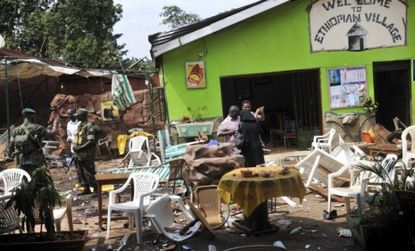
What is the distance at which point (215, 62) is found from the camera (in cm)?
1387

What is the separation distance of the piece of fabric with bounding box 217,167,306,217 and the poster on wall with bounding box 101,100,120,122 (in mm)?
11829

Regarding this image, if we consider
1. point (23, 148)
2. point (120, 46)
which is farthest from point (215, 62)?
point (120, 46)

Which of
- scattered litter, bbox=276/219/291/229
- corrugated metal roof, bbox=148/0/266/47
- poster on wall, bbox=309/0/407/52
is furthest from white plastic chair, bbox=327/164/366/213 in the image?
poster on wall, bbox=309/0/407/52

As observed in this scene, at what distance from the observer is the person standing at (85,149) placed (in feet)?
34.6

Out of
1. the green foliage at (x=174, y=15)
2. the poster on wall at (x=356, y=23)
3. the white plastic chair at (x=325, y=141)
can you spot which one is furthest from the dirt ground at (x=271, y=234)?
the green foliage at (x=174, y=15)

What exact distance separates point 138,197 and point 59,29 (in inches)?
932

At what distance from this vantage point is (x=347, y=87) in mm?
14203

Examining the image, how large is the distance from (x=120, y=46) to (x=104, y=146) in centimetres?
1954

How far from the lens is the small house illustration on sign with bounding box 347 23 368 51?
1412cm

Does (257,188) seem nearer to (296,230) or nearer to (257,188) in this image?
(257,188)

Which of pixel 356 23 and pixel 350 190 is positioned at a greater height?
pixel 356 23

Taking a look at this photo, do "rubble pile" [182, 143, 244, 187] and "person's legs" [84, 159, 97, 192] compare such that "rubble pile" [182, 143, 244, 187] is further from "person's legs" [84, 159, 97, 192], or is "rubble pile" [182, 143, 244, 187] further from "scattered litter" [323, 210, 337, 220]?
"person's legs" [84, 159, 97, 192]

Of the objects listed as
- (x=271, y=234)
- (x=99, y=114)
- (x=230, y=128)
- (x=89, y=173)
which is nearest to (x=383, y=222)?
(x=271, y=234)

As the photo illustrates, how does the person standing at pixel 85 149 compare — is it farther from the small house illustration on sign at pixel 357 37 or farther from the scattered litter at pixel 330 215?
the small house illustration on sign at pixel 357 37
